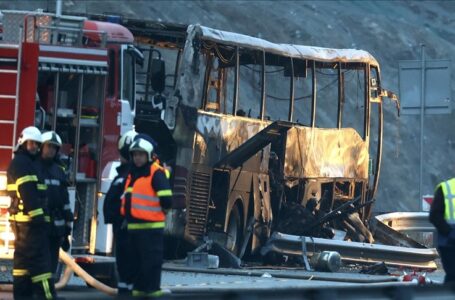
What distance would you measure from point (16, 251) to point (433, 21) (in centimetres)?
5863

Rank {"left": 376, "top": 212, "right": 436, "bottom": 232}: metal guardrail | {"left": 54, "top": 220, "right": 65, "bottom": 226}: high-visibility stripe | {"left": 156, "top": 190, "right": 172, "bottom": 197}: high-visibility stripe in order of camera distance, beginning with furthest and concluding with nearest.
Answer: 1. {"left": 376, "top": 212, "right": 436, "bottom": 232}: metal guardrail
2. {"left": 54, "top": 220, "right": 65, "bottom": 226}: high-visibility stripe
3. {"left": 156, "top": 190, "right": 172, "bottom": 197}: high-visibility stripe

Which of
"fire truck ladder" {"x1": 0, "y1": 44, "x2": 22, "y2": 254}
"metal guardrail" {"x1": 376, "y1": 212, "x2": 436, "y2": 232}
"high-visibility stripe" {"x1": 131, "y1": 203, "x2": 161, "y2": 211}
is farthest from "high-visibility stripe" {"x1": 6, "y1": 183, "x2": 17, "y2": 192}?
"metal guardrail" {"x1": 376, "y1": 212, "x2": 436, "y2": 232}

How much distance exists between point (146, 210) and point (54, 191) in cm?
115

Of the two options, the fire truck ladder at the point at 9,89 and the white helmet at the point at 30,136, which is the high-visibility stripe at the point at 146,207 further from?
the fire truck ladder at the point at 9,89

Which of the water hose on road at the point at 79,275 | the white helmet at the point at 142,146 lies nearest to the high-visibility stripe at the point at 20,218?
the white helmet at the point at 142,146

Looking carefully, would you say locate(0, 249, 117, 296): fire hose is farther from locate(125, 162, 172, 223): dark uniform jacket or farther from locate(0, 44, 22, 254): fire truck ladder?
locate(125, 162, 172, 223): dark uniform jacket

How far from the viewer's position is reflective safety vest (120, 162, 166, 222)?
12.2 metres

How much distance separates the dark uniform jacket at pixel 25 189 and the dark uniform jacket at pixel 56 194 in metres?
0.15

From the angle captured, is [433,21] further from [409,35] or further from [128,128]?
[128,128]

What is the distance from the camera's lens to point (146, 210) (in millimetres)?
12211

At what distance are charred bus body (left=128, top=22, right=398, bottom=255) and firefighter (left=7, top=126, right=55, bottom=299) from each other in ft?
19.0

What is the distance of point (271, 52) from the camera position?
25.2 meters

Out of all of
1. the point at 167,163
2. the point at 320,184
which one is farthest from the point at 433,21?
the point at 167,163

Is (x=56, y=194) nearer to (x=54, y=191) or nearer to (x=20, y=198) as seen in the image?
(x=54, y=191)
